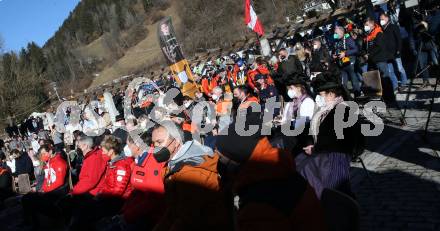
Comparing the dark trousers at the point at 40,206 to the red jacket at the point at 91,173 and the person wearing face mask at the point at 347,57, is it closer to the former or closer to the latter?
the red jacket at the point at 91,173

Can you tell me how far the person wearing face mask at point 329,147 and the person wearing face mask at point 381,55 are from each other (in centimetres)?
383

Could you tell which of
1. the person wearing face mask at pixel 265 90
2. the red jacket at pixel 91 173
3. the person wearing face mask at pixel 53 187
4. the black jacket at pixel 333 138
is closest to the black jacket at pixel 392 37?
the person wearing face mask at pixel 265 90

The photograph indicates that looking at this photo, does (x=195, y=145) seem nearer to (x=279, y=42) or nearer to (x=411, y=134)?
(x=411, y=134)

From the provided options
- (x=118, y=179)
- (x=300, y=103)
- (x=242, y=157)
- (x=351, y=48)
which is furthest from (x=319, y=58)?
(x=242, y=157)

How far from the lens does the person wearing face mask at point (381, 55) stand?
9.04 m

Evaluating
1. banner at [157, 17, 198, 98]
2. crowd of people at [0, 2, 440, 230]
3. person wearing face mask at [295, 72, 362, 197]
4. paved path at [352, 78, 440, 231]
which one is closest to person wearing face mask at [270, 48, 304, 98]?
crowd of people at [0, 2, 440, 230]

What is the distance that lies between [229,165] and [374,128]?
5316mm

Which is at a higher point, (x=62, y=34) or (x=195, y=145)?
(x=62, y=34)

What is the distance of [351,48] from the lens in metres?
10.5

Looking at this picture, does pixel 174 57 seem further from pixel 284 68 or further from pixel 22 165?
pixel 22 165

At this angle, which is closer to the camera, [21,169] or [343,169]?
[343,169]

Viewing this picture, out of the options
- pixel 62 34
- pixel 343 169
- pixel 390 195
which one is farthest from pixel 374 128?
pixel 62 34

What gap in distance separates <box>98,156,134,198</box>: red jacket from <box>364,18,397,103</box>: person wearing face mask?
6054 millimetres

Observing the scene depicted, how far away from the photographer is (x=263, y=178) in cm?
231
